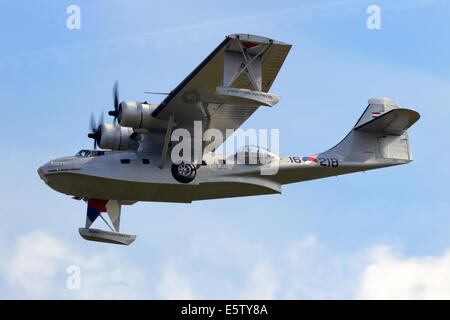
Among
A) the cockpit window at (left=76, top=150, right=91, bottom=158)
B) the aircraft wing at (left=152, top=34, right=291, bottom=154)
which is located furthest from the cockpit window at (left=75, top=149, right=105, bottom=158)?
the aircraft wing at (left=152, top=34, right=291, bottom=154)

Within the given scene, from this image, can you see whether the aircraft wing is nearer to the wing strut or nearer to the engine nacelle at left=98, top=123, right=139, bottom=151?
the wing strut

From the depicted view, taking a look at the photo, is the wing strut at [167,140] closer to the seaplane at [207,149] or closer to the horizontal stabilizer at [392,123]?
the seaplane at [207,149]

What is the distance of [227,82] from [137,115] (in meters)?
2.97

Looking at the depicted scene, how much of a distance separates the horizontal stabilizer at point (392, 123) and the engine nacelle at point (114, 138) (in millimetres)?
6890

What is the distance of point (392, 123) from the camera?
22.1m

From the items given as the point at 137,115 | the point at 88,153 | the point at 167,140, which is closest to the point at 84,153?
the point at 88,153

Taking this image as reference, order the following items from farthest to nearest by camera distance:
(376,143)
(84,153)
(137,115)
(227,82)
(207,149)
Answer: (376,143), (207,149), (84,153), (137,115), (227,82)

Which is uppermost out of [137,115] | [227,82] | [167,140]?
[227,82]

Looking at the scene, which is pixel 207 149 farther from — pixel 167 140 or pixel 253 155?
pixel 167 140

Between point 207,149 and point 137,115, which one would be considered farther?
point 207,149

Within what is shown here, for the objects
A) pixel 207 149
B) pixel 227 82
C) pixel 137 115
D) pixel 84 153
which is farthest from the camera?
pixel 207 149

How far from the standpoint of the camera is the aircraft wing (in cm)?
1828
